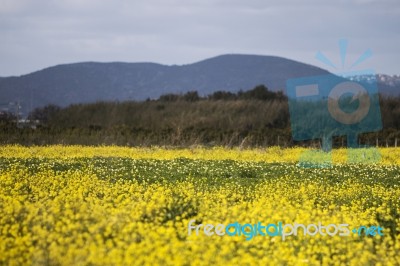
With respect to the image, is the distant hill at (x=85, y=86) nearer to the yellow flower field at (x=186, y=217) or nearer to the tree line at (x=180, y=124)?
the tree line at (x=180, y=124)

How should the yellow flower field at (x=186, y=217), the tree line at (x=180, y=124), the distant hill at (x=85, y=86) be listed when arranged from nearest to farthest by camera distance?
the yellow flower field at (x=186, y=217)
the tree line at (x=180, y=124)
the distant hill at (x=85, y=86)

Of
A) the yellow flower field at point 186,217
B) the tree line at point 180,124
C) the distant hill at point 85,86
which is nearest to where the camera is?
the yellow flower field at point 186,217

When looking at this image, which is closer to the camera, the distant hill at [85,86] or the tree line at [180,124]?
the tree line at [180,124]

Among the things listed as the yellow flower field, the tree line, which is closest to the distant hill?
the tree line

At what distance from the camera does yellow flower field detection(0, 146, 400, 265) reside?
7.43 meters

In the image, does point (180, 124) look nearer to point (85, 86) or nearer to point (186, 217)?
point (186, 217)

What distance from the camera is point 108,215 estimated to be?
9367 mm

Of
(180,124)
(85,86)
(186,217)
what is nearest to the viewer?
(186,217)

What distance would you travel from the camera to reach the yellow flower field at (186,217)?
7.43 metres

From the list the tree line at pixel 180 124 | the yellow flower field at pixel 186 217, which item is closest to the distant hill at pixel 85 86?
the tree line at pixel 180 124

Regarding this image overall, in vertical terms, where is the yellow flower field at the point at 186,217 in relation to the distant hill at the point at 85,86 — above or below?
below

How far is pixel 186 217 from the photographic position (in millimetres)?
10430

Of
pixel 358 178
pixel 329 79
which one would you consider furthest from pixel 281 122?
pixel 358 178

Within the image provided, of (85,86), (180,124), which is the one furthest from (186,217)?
(85,86)
